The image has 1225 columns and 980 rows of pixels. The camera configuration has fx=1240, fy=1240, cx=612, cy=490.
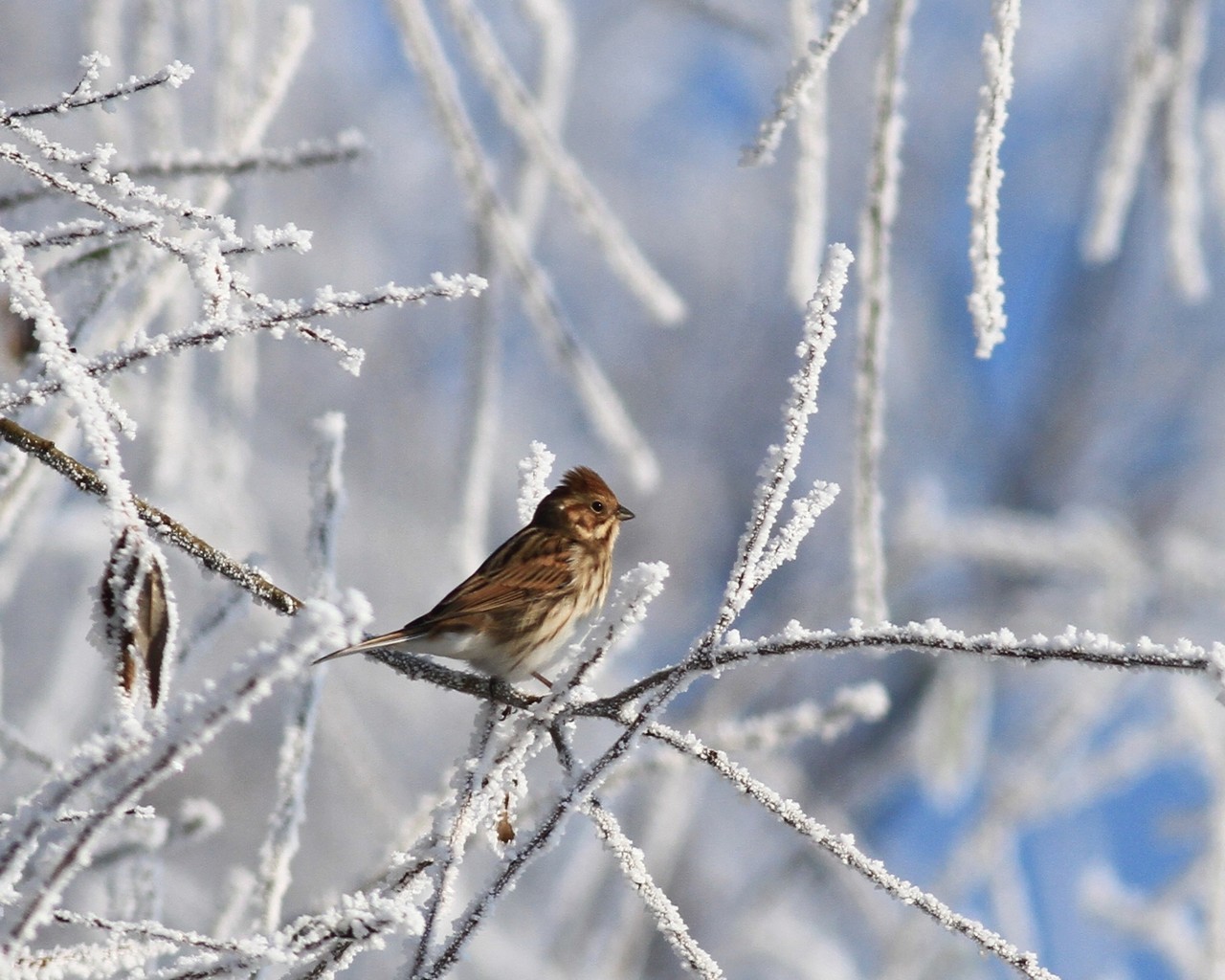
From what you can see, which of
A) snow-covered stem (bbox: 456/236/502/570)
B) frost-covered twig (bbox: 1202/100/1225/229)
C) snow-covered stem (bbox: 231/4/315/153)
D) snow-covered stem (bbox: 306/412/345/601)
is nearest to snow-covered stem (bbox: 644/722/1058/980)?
snow-covered stem (bbox: 306/412/345/601)

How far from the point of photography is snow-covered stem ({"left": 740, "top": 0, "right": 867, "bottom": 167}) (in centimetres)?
114

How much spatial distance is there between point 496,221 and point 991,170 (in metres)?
0.82

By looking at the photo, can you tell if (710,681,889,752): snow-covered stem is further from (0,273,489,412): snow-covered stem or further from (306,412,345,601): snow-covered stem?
(0,273,489,412): snow-covered stem

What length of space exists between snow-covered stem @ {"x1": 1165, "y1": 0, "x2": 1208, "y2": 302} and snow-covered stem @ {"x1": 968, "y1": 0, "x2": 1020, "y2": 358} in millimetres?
773

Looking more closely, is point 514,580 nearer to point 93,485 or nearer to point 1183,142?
point 93,485

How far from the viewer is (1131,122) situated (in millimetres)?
1722

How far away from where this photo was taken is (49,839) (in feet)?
2.52

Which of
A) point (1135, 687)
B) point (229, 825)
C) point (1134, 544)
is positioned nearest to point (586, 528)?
point (1135, 687)

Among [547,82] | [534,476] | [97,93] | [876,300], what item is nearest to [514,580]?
[534,476]

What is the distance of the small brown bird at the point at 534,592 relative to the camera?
2080 millimetres

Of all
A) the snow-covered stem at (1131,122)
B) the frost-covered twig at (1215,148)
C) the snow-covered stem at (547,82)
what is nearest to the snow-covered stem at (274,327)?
the snow-covered stem at (1131,122)

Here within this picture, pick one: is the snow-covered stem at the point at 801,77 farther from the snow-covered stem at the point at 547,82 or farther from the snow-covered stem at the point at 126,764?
the snow-covered stem at the point at 547,82

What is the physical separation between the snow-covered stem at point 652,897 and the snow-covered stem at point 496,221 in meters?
0.78

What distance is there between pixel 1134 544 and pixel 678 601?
17.7ft
